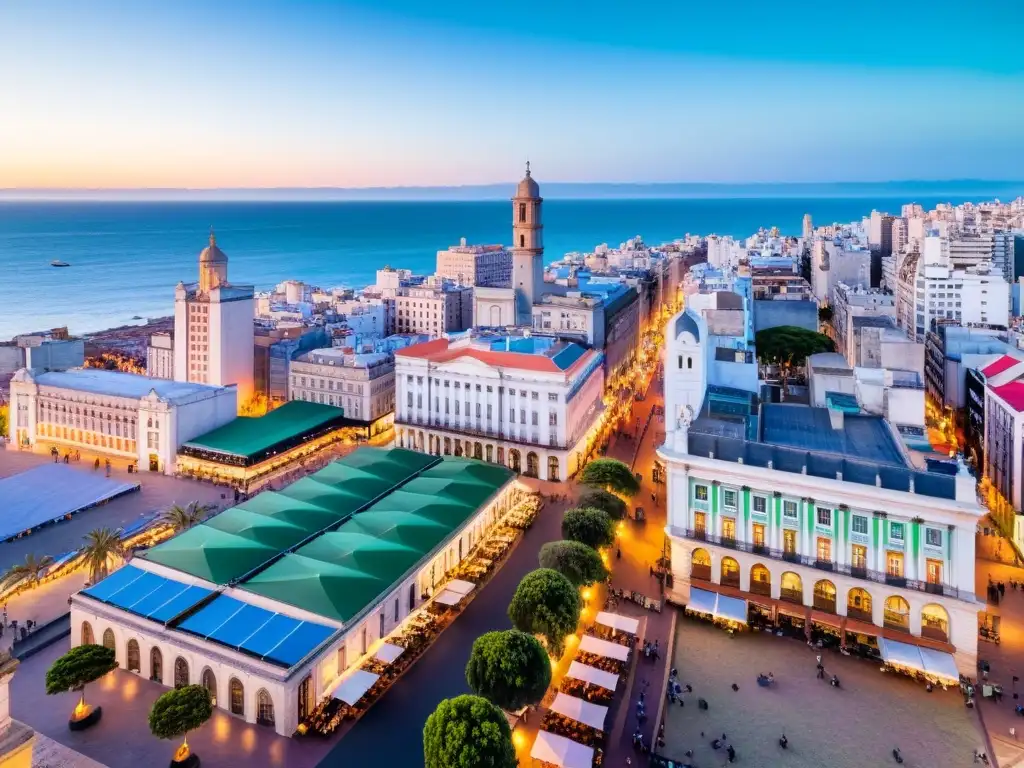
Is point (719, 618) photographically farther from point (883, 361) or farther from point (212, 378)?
point (212, 378)

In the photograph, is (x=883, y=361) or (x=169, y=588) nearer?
(x=169, y=588)

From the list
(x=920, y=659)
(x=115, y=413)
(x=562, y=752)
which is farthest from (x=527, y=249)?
(x=562, y=752)

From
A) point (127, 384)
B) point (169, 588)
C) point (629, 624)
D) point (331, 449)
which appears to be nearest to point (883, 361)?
point (629, 624)

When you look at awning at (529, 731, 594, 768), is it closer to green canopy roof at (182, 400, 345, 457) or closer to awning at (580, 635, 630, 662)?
awning at (580, 635, 630, 662)

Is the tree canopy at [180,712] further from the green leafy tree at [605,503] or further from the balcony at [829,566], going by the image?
the balcony at [829,566]

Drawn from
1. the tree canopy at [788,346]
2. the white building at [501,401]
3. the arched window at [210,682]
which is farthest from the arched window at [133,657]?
the tree canopy at [788,346]

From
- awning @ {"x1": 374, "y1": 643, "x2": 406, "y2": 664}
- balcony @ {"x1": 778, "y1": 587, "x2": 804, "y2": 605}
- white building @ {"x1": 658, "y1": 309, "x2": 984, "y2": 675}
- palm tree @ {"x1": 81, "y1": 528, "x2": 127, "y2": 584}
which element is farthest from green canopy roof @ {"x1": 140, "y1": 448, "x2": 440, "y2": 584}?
balcony @ {"x1": 778, "y1": 587, "x2": 804, "y2": 605}

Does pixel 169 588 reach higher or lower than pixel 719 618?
higher
